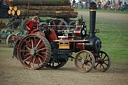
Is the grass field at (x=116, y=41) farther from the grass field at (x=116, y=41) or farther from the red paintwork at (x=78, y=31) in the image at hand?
the red paintwork at (x=78, y=31)

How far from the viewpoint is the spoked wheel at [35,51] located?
38.4 ft

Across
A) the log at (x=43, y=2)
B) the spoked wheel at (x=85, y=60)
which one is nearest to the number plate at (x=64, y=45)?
the spoked wheel at (x=85, y=60)

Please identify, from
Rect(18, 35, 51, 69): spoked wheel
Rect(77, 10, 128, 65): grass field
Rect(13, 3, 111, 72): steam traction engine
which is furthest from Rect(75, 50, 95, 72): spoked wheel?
Rect(77, 10, 128, 65): grass field

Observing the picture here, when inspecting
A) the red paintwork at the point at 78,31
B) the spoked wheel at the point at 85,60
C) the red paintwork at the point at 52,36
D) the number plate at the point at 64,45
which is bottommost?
the spoked wheel at the point at 85,60

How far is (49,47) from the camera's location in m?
11.7

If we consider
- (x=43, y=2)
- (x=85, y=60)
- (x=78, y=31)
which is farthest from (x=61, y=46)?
(x=43, y=2)

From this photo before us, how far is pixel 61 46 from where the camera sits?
1193 cm

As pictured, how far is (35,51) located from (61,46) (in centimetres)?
80

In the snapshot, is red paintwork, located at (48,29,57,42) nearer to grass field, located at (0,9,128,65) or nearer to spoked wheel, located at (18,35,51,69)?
spoked wheel, located at (18,35,51,69)

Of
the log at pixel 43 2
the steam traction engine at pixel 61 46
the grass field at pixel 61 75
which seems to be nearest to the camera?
the grass field at pixel 61 75

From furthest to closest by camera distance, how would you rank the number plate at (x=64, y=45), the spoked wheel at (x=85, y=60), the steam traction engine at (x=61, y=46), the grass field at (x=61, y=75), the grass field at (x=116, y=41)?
1. the grass field at (x=116, y=41)
2. the number plate at (x=64, y=45)
3. the steam traction engine at (x=61, y=46)
4. the spoked wheel at (x=85, y=60)
5. the grass field at (x=61, y=75)

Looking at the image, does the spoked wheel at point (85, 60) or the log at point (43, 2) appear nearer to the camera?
the spoked wheel at point (85, 60)

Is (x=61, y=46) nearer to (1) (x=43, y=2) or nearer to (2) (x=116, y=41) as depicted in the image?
(2) (x=116, y=41)

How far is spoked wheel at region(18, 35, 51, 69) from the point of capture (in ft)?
38.4
